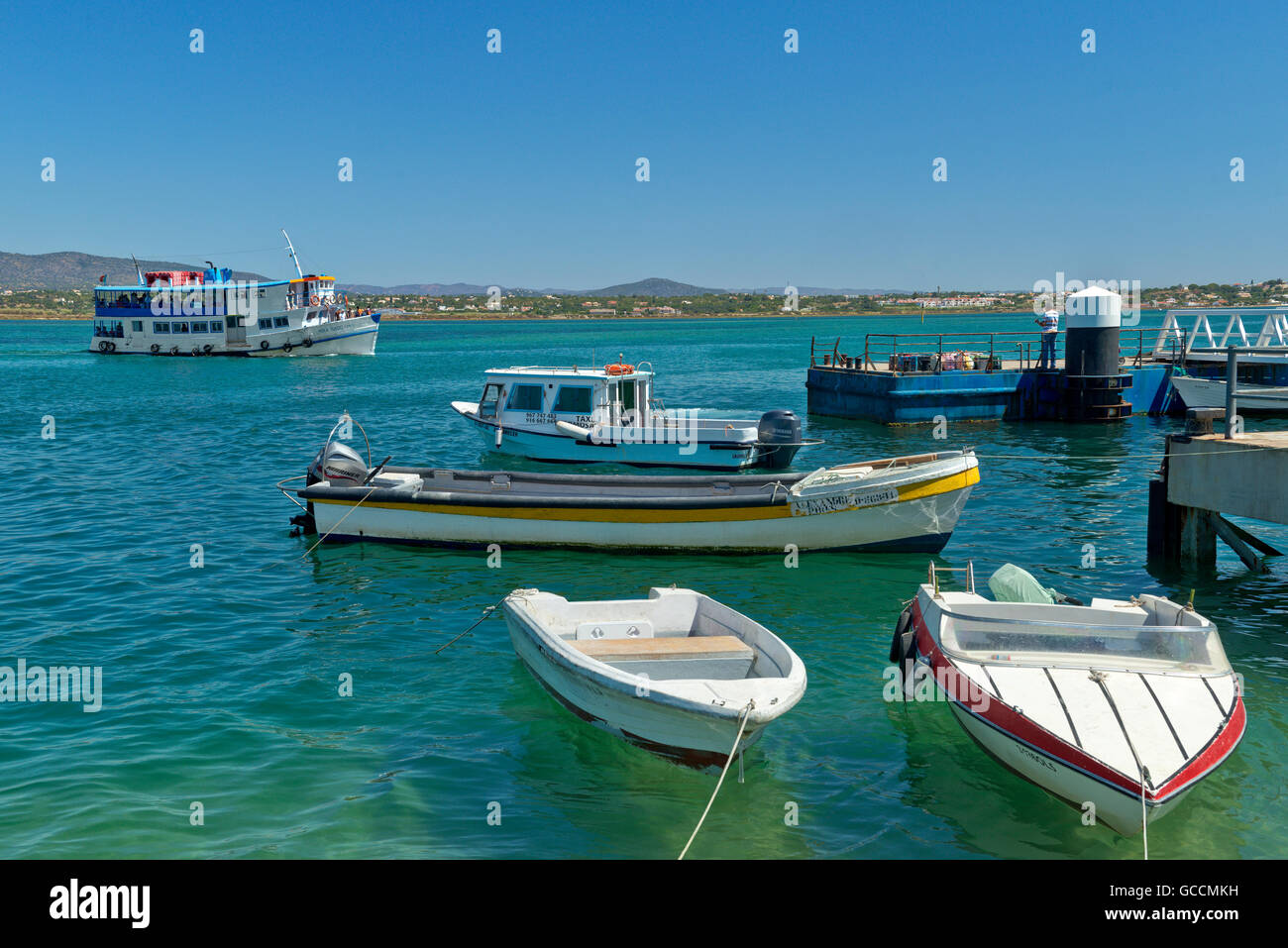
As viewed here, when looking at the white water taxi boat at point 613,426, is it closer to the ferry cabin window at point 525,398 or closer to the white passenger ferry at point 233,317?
the ferry cabin window at point 525,398

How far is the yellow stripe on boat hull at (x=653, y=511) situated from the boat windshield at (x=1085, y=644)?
7.07 m

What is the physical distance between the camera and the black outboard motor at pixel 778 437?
2630 cm

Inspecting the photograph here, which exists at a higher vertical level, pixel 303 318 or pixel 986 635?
pixel 303 318

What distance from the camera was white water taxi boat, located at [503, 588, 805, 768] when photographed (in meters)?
8.63

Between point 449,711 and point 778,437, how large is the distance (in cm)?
1672

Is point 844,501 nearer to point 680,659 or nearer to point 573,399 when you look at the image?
point 680,659

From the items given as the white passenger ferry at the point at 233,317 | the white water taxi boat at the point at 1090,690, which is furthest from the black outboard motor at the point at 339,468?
the white passenger ferry at the point at 233,317

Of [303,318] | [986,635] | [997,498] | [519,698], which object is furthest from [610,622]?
[303,318]

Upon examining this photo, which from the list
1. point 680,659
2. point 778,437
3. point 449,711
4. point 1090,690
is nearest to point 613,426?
point 778,437

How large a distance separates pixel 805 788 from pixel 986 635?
2.48 m

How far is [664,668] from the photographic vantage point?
1020cm

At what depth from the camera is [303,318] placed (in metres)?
88.2

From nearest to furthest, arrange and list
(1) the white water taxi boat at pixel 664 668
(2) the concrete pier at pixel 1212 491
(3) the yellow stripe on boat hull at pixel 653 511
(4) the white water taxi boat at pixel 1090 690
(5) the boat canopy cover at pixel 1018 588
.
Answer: (4) the white water taxi boat at pixel 1090 690 < (1) the white water taxi boat at pixel 664 668 < (5) the boat canopy cover at pixel 1018 588 < (2) the concrete pier at pixel 1212 491 < (3) the yellow stripe on boat hull at pixel 653 511
